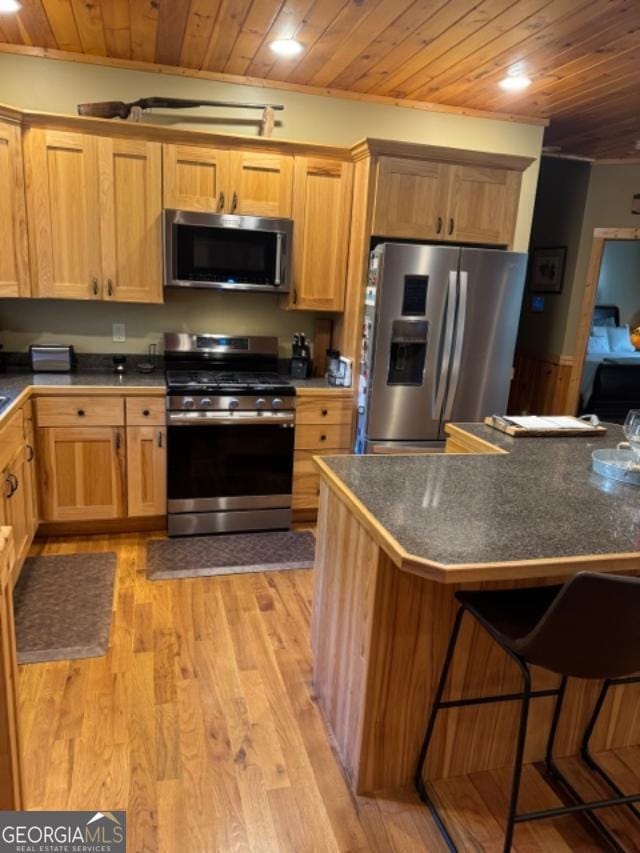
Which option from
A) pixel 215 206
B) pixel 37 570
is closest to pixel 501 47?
pixel 215 206

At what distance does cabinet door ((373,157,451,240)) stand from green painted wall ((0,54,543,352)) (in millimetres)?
530

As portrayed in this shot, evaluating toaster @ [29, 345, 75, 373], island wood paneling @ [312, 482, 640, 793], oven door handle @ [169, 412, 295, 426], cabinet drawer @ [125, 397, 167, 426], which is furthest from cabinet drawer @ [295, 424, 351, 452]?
island wood paneling @ [312, 482, 640, 793]

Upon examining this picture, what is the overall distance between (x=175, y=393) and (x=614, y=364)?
5193 mm

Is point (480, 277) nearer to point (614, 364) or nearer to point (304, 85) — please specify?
point (304, 85)

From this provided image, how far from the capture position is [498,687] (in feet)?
5.98

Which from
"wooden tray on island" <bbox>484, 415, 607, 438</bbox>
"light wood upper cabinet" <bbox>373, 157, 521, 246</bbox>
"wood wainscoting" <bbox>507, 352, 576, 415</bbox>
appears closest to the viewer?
"wooden tray on island" <bbox>484, 415, 607, 438</bbox>

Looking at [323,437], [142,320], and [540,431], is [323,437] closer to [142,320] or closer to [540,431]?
[142,320]

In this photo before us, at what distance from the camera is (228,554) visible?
3.29 meters

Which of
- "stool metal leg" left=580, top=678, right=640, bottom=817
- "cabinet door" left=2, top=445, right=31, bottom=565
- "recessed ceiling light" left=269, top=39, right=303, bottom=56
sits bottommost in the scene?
"stool metal leg" left=580, top=678, right=640, bottom=817

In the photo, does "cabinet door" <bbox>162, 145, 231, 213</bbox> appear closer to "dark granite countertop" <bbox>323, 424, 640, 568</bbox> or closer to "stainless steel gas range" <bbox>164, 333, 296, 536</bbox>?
"stainless steel gas range" <bbox>164, 333, 296, 536</bbox>

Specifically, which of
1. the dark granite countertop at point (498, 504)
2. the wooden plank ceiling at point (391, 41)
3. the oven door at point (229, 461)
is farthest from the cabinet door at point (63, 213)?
the dark granite countertop at point (498, 504)

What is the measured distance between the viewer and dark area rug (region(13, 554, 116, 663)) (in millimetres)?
2404

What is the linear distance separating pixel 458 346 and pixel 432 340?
168mm

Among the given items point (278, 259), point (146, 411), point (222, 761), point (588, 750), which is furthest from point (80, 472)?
point (588, 750)
